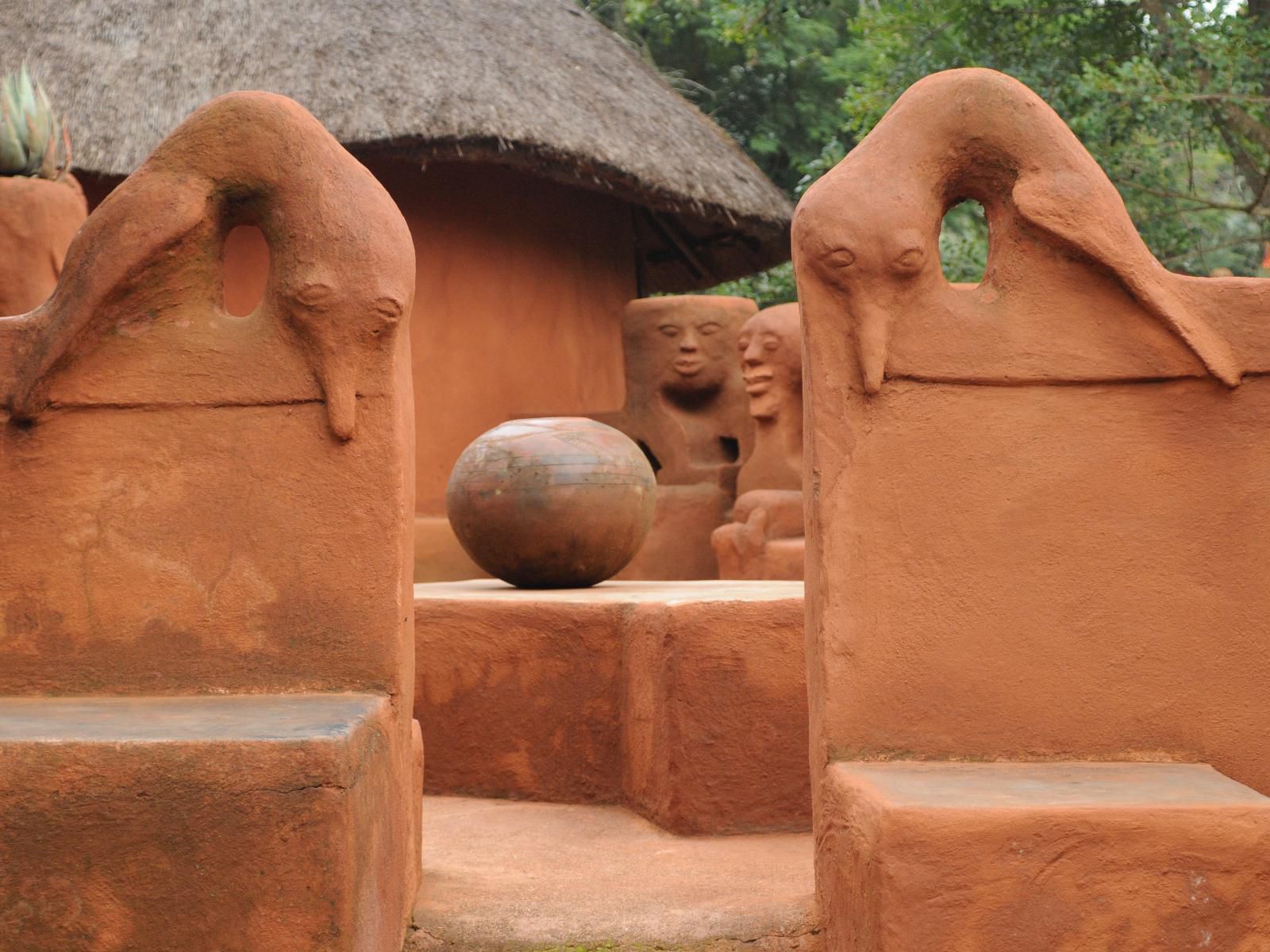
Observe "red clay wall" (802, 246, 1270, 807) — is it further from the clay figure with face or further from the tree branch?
the tree branch

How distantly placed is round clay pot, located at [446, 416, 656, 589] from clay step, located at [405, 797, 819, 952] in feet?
2.94

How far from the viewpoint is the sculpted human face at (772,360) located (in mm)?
7203

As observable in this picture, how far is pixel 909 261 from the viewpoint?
297 centimetres

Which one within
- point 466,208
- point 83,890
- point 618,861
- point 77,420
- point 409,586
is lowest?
point 618,861

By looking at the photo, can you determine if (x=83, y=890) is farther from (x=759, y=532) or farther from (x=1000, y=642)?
(x=759, y=532)

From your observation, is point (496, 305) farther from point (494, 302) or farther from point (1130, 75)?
point (1130, 75)

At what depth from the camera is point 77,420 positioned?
312 centimetres

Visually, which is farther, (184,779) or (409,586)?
(409,586)

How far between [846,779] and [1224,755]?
782mm

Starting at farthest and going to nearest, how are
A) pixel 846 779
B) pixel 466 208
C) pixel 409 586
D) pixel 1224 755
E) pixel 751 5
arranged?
1. pixel 751 5
2. pixel 466 208
3. pixel 409 586
4. pixel 1224 755
5. pixel 846 779

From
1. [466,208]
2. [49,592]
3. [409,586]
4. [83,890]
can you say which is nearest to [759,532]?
[466,208]

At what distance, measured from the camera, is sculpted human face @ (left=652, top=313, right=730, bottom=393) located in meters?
8.01

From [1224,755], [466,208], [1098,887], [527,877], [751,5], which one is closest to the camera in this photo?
[1098,887]

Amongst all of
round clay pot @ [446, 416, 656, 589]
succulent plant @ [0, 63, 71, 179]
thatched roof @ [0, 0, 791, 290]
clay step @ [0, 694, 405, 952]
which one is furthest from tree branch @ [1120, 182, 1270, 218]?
clay step @ [0, 694, 405, 952]
